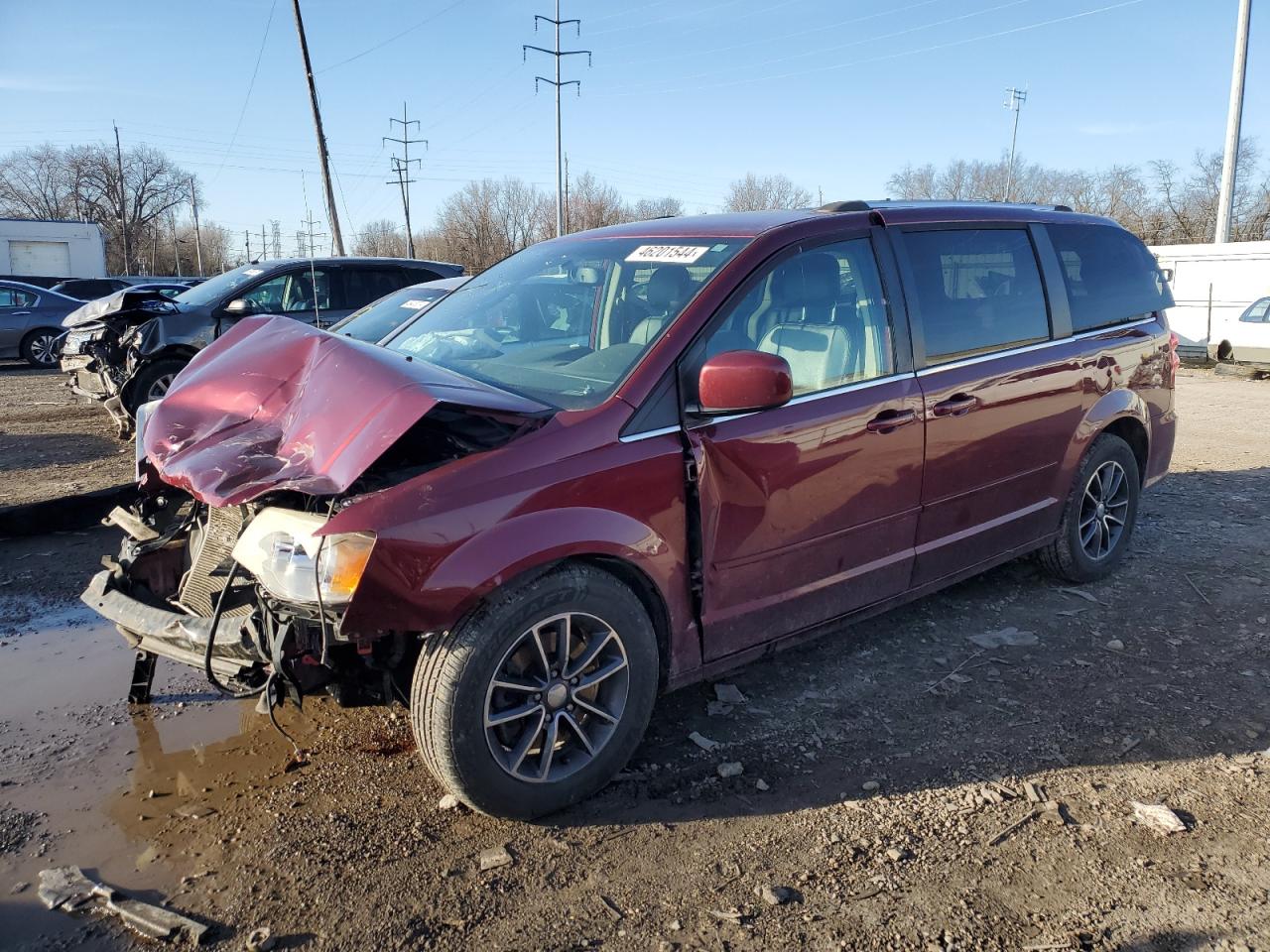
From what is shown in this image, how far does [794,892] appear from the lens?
262cm

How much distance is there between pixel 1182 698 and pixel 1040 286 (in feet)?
6.80

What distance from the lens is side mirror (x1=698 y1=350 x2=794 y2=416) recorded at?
3.08m

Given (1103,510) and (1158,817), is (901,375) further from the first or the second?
(1103,510)

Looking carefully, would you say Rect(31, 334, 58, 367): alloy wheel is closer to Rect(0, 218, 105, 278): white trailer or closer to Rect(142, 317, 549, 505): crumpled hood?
Rect(142, 317, 549, 505): crumpled hood

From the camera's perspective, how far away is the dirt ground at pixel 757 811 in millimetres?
2512

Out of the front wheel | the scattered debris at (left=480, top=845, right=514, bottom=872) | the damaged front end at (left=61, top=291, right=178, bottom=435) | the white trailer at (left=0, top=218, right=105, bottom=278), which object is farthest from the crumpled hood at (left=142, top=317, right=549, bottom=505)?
the white trailer at (left=0, top=218, right=105, bottom=278)

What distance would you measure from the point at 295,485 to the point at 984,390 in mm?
2989

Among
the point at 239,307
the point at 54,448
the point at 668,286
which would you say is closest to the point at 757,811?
the point at 668,286

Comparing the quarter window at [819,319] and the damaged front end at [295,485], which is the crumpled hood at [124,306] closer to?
the damaged front end at [295,485]

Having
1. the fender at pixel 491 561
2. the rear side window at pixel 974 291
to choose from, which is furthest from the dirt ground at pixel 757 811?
the rear side window at pixel 974 291

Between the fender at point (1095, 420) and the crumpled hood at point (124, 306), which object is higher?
the crumpled hood at point (124, 306)

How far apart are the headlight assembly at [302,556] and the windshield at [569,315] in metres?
0.88

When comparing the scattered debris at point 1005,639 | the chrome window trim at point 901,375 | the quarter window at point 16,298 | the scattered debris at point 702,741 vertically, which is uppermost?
the quarter window at point 16,298

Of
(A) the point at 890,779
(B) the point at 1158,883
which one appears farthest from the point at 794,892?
(B) the point at 1158,883
